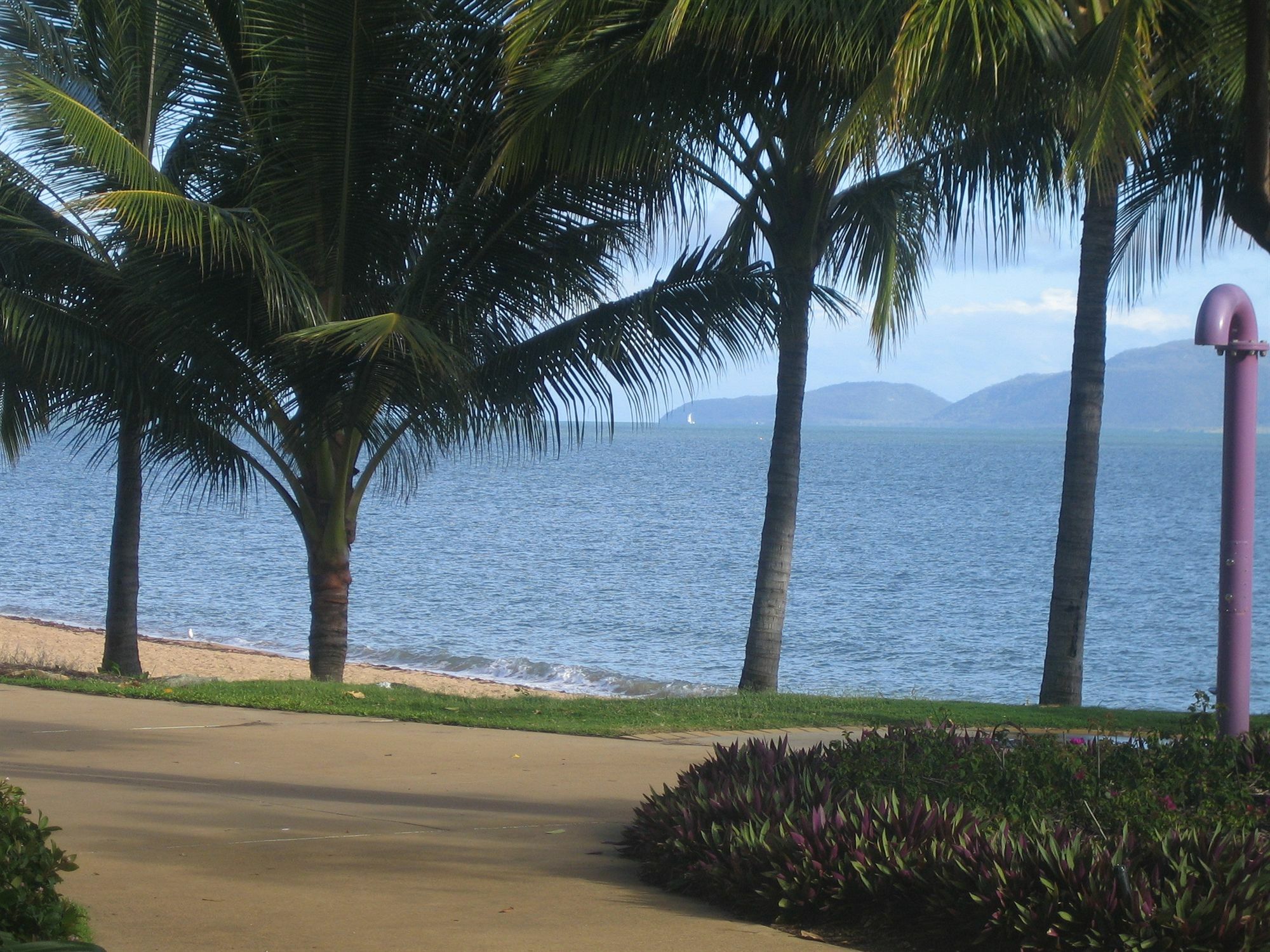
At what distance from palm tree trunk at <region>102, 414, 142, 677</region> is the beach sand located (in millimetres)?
2050

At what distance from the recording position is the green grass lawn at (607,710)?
8.87 m

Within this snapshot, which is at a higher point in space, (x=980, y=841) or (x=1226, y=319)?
(x=1226, y=319)

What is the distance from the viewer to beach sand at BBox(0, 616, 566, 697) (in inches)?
691

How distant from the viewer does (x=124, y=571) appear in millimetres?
13406

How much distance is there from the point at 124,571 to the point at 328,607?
10.1ft

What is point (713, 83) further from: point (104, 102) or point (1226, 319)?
point (104, 102)

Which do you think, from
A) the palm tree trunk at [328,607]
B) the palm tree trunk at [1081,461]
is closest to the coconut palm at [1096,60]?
the palm tree trunk at [1081,461]

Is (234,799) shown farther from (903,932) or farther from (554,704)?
(554,704)

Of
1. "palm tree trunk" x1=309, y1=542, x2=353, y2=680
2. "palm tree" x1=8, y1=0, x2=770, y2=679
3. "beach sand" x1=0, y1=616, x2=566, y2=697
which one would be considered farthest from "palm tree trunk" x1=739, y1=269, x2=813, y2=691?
"beach sand" x1=0, y1=616, x2=566, y2=697

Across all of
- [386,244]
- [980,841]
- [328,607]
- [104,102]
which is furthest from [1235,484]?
[104,102]

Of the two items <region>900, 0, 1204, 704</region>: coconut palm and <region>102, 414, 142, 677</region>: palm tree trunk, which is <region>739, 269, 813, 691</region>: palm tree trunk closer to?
<region>900, 0, 1204, 704</region>: coconut palm

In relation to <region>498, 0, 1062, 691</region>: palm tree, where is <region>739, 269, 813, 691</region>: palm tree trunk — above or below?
below

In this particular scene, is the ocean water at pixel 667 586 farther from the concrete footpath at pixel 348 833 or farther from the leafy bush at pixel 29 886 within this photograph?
the leafy bush at pixel 29 886

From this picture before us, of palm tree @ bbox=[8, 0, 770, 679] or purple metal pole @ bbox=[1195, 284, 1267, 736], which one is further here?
palm tree @ bbox=[8, 0, 770, 679]
